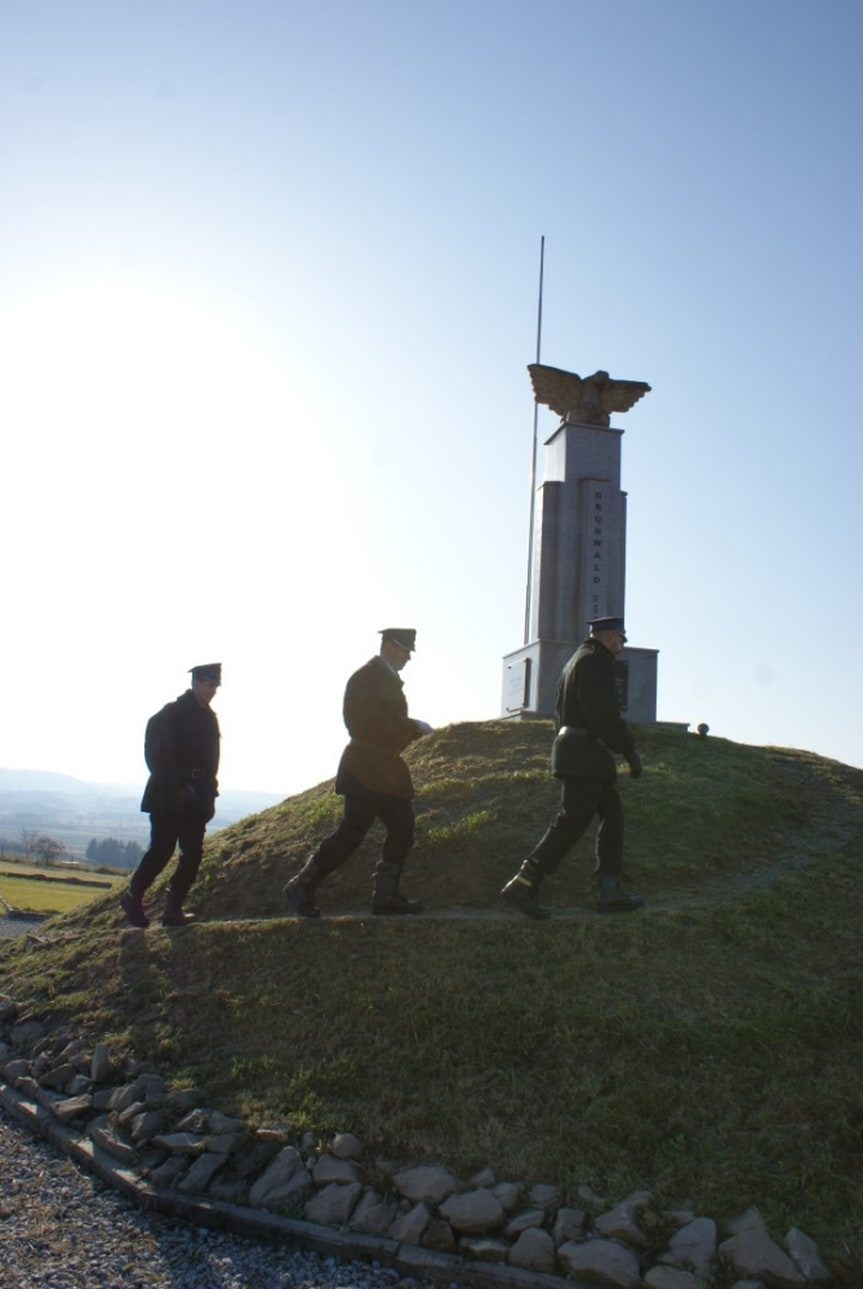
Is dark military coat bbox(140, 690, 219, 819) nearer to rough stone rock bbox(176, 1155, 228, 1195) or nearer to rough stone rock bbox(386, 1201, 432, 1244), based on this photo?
rough stone rock bbox(176, 1155, 228, 1195)

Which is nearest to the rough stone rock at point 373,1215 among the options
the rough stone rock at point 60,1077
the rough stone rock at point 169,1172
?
the rough stone rock at point 169,1172

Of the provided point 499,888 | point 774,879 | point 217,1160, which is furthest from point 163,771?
point 774,879

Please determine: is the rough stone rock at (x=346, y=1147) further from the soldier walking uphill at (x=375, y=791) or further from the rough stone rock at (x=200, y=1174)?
the soldier walking uphill at (x=375, y=791)

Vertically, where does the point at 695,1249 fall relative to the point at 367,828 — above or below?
below

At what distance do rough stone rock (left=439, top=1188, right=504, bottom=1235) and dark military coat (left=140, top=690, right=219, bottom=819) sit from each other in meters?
4.74

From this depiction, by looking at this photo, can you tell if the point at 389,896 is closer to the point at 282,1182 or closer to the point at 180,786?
the point at 180,786

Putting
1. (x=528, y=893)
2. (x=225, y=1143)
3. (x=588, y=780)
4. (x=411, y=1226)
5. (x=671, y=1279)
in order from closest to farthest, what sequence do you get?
1. (x=671, y=1279)
2. (x=411, y=1226)
3. (x=225, y=1143)
4. (x=528, y=893)
5. (x=588, y=780)

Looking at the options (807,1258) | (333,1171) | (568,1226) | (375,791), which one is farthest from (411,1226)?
(375,791)

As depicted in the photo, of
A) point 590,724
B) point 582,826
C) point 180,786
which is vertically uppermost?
point 590,724

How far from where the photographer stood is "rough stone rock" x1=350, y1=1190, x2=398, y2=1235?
5281 mm

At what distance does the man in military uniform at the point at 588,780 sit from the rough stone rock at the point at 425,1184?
2925 mm

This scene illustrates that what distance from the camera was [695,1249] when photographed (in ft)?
16.1

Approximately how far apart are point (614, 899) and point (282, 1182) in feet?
12.5

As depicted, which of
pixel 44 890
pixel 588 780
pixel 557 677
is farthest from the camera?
pixel 44 890
